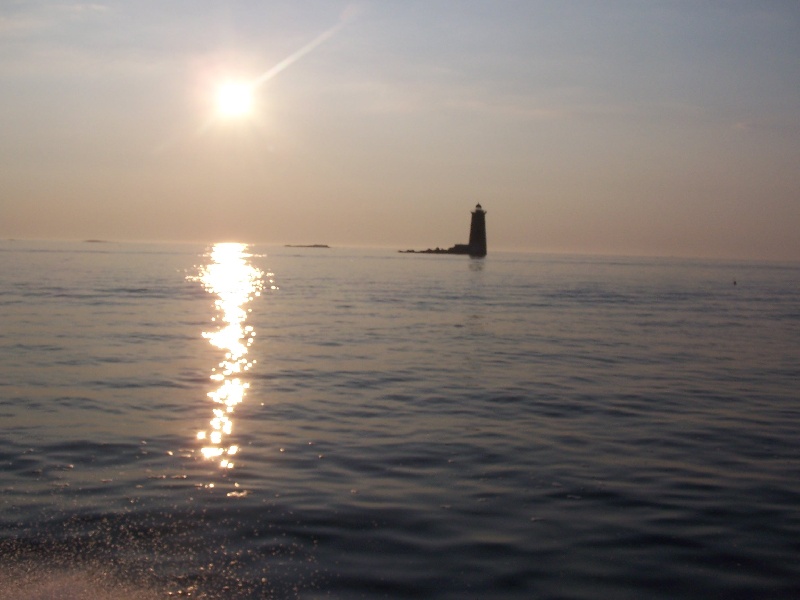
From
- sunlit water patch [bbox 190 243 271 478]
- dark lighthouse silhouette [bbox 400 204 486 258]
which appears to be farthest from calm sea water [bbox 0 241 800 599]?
dark lighthouse silhouette [bbox 400 204 486 258]

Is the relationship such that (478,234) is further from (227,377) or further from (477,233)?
(227,377)

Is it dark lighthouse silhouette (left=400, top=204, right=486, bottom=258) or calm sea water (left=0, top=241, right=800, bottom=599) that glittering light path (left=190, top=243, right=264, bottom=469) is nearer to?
calm sea water (left=0, top=241, right=800, bottom=599)

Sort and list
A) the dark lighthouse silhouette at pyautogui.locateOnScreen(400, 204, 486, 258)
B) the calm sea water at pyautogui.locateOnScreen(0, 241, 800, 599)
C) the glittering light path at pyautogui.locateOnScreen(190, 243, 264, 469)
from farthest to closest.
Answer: the dark lighthouse silhouette at pyautogui.locateOnScreen(400, 204, 486, 258) → the glittering light path at pyautogui.locateOnScreen(190, 243, 264, 469) → the calm sea water at pyautogui.locateOnScreen(0, 241, 800, 599)

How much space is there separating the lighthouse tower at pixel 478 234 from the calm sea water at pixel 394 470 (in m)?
125

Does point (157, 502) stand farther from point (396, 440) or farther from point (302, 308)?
point (302, 308)

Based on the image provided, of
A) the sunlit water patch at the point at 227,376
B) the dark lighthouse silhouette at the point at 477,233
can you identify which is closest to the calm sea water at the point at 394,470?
the sunlit water patch at the point at 227,376

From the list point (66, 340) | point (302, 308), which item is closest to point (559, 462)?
point (66, 340)

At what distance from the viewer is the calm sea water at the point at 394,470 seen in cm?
682

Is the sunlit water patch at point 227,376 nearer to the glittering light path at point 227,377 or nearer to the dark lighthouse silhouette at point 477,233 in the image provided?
the glittering light path at point 227,377

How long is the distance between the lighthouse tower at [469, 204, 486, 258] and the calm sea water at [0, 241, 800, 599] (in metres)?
125

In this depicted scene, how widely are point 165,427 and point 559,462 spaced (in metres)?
6.07

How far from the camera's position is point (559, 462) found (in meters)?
10.5

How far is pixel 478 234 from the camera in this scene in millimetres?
149875

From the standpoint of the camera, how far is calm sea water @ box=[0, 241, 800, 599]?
269 inches
